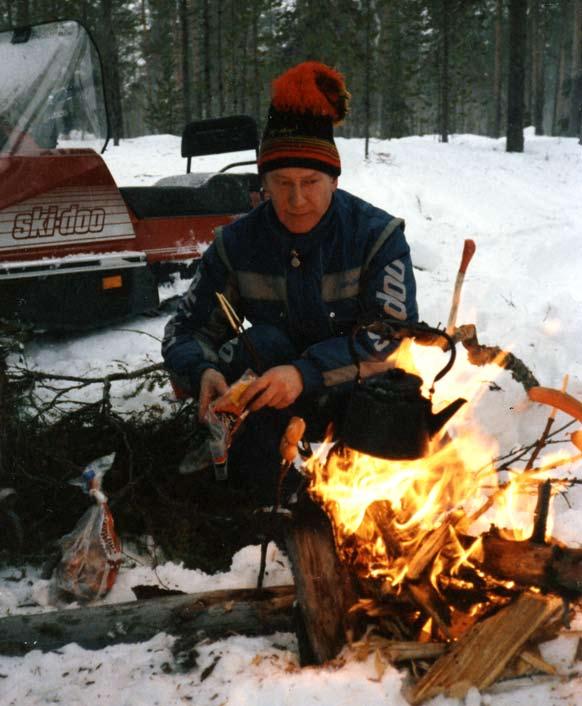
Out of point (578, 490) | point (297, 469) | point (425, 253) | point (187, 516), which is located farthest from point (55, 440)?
point (425, 253)

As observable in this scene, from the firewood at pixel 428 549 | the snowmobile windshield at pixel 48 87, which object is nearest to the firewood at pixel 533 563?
the firewood at pixel 428 549

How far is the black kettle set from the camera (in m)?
1.94

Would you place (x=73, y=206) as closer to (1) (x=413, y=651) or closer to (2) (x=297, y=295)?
(2) (x=297, y=295)

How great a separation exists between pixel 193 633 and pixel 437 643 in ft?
2.66

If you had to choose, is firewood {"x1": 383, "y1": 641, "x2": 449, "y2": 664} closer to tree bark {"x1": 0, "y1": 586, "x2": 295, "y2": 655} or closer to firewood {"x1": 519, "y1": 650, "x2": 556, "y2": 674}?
firewood {"x1": 519, "y1": 650, "x2": 556, "y2": 674}

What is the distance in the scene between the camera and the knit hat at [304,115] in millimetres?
2545

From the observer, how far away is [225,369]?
9.86ft

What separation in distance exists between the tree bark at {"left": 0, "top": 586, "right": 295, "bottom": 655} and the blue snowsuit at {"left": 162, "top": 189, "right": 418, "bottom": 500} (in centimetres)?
90

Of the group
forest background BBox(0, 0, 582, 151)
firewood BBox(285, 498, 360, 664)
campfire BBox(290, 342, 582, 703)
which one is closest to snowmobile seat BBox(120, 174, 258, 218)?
campfire BBox(290, 342, 582, 703)

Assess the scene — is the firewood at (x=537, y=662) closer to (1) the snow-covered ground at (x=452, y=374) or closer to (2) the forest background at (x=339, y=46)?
(1) the snow-covered ground at (x=452, y=374)

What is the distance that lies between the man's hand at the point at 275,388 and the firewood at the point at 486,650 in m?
1.05

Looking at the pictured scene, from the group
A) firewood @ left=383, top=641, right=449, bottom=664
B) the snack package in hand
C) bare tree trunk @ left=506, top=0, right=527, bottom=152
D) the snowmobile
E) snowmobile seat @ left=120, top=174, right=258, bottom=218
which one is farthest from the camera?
bare tree trunk @ left=506, top=0, right=527, bottom=152

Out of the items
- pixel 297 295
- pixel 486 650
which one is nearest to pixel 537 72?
pixel 297 295

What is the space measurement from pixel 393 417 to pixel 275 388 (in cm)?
58
